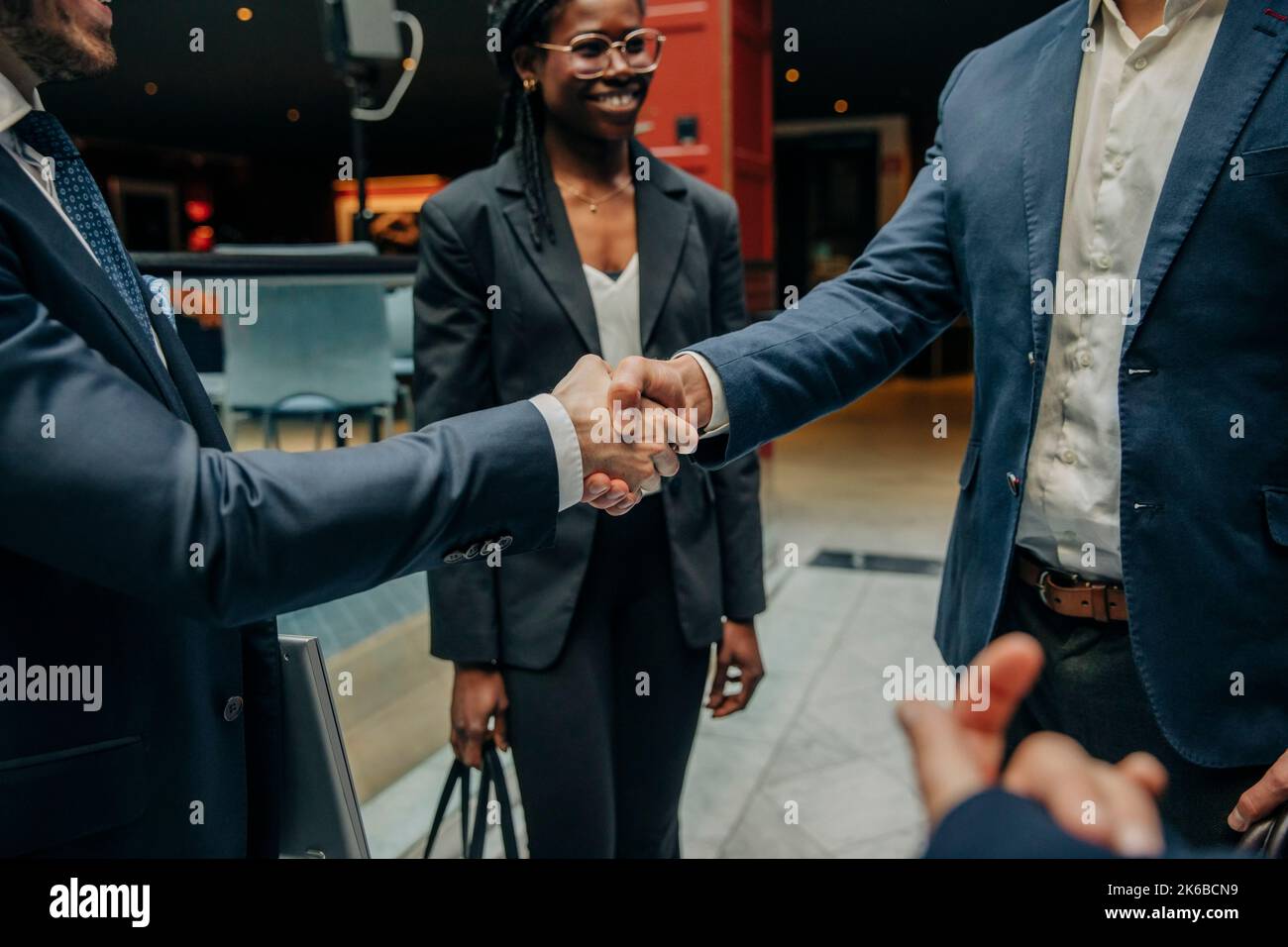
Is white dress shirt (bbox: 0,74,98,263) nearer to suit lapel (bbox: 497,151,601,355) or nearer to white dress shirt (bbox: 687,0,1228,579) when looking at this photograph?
suit lapel (bbox: 497,151,601,355)

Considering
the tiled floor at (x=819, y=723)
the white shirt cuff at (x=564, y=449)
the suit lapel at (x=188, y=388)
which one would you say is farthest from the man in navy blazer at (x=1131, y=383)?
the tiled floor at (x=819, y=723)

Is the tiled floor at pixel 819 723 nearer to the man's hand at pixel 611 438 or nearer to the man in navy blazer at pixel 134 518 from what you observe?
the man's hand at pixel 611 438

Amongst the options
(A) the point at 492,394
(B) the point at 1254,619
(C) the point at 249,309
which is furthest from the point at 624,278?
(C) the point at 249,309

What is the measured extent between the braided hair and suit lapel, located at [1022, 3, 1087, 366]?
2.33 feet

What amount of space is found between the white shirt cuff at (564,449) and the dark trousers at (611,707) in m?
0.54

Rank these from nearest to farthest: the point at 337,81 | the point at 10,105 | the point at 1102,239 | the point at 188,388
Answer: the point at 10,105, the point at 188,388, the point at 1102,239, the point at 337,81

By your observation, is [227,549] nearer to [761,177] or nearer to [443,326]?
[443,326]

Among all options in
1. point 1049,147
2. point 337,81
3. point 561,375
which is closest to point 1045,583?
point 1049,147

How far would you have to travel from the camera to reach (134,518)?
794 mm

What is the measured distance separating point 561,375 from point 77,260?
803mm

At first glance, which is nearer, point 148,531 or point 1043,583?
point 148,531

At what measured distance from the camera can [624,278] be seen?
165 centimetres

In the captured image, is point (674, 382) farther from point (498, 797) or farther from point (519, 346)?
point (498, 797)
